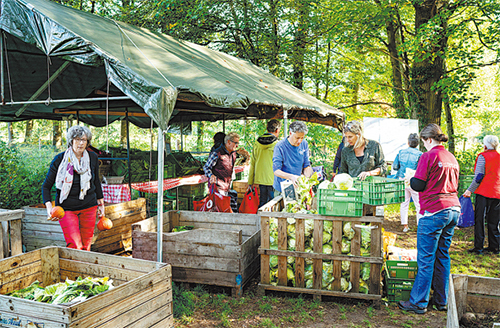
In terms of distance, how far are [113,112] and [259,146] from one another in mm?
4922

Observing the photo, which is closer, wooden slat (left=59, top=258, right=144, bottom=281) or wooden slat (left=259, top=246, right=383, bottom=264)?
wooden slat (left=59, top=258, right=144, bottom=281)

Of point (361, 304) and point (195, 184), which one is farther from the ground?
point (195, 184)

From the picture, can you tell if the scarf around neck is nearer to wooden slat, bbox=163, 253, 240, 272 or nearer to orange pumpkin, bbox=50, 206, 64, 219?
orange pumpkin, bbox=50, 206, 64, 219

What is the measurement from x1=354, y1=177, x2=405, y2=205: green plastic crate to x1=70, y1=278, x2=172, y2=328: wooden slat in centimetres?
223

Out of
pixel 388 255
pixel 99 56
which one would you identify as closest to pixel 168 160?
pixel 99 56

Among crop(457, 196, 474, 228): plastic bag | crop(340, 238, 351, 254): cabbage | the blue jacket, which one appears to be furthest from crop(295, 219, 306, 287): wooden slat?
crop(457, 196, 474, 228): plastic bag

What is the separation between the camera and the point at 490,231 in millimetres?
6293

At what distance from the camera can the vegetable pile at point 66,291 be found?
8.39ft

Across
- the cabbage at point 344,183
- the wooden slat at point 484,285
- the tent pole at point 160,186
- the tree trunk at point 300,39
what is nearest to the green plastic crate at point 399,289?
the wooden slat at point 484,285

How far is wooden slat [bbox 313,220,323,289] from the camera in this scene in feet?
13.7

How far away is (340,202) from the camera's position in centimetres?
397

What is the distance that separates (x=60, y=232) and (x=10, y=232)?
3.42 ft

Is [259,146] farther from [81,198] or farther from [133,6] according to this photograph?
[133,6]

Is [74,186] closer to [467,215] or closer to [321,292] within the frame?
[321,292]
